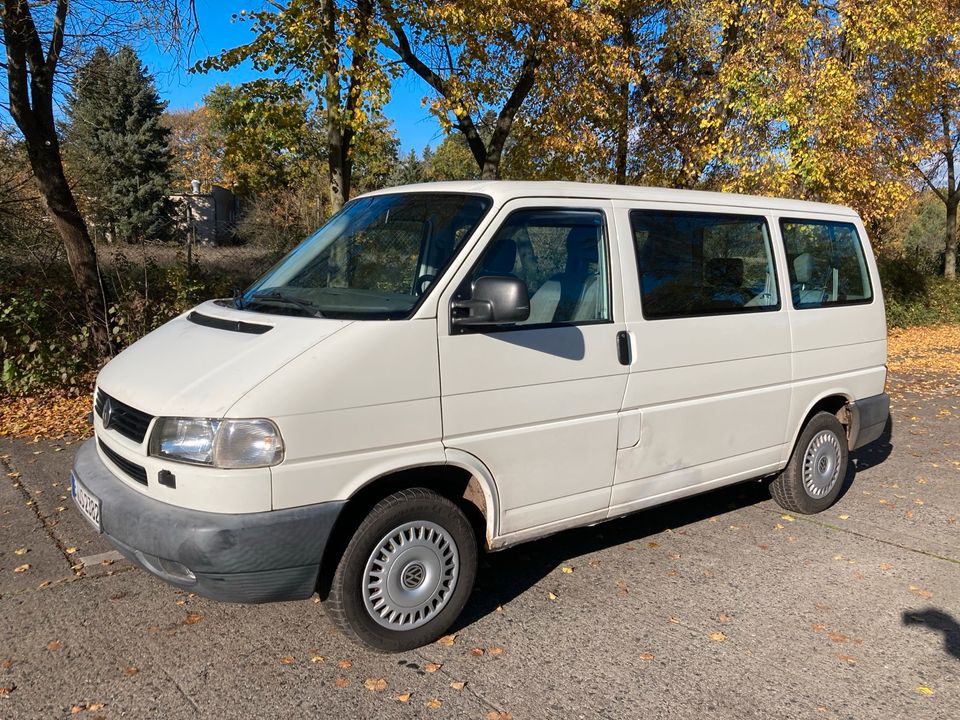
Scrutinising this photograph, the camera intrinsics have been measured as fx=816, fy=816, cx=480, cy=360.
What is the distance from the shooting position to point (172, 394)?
3299 mm

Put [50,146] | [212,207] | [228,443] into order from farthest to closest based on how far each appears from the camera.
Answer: [212,207], [50,146], [228,443]

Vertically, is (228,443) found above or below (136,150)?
below

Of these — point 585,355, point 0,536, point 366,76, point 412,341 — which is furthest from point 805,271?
point 366,76

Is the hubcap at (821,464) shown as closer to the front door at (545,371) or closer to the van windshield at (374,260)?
the front door at (545,371)

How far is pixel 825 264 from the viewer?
5.62 m

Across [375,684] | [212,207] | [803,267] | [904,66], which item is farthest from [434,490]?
[212,207]

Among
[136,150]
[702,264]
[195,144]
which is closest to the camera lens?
[702,264]

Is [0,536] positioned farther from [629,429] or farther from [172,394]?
[629,429]

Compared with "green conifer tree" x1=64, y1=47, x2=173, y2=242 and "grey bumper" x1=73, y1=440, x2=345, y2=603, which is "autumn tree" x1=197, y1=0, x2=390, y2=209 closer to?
"grey bumper" x1=73, y1=440, x2=345, y2=603

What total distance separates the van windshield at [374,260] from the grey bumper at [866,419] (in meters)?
3.54

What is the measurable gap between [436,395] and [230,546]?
1037 millimetres

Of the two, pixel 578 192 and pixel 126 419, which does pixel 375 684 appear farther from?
pixel 578 192

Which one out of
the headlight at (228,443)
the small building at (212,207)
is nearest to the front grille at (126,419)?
the headlight at (228,443)

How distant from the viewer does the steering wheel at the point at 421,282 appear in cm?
365
